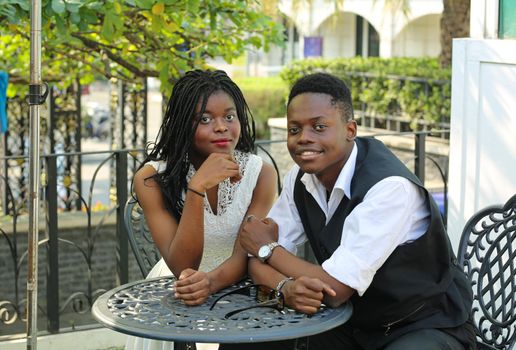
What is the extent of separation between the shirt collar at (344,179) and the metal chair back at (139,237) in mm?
864

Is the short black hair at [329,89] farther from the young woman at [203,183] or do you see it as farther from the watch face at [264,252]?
the watch face at [264,252]

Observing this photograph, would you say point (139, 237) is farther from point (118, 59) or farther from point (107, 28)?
point (118, 59)

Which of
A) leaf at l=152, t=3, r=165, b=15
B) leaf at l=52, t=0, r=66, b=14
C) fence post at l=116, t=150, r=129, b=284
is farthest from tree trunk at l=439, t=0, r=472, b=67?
leaf at l=52, t=0, r=66, b=14

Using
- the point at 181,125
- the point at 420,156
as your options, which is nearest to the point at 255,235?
the point at 181,125

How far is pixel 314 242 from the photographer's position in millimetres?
3199

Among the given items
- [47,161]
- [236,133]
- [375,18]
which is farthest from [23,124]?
[375,18]

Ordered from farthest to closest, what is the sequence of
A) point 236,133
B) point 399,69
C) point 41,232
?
1. point 399,69
2. point 41,232
3. point 236,133

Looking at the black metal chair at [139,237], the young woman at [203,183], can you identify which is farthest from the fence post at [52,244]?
the young woman at [203,183]

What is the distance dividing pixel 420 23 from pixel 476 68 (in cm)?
2506

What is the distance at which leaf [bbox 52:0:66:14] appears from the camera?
4805 mm

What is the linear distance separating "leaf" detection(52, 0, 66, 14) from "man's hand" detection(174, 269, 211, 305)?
226 cm

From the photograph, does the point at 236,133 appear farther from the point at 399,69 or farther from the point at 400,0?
the point at 400,0

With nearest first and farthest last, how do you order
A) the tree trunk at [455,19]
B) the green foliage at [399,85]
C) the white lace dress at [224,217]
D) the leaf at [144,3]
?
1. the white lace dress at [224,217]
2. the leaf at [144,3]
3. the tree trunk at [455,19]
4. the green foliage at [399,85]

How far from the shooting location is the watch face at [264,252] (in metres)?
3.08
